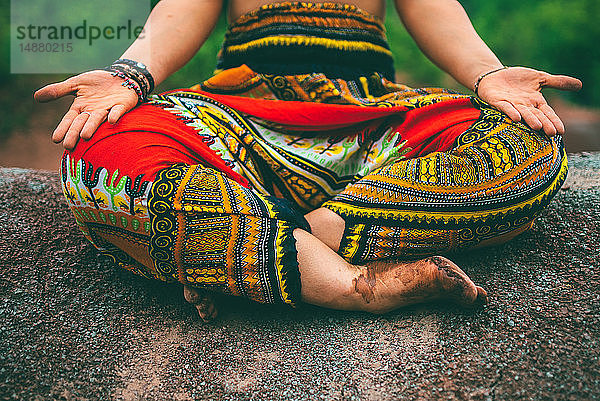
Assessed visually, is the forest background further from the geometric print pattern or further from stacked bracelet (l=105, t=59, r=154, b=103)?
the geometric print pattern

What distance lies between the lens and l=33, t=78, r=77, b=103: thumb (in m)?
1.10

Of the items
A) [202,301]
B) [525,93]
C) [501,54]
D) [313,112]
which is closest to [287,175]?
[313,112]

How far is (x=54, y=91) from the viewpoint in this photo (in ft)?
3.66

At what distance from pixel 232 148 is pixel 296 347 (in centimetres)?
45

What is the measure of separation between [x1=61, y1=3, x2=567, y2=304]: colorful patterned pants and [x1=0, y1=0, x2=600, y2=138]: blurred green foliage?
8.31 ft

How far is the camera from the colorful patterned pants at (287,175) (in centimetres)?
97

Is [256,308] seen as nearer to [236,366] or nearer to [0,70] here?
[236,366]

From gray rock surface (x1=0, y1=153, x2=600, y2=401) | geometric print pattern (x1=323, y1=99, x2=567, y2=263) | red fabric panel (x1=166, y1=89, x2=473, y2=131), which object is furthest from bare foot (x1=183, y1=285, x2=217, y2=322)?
red fabric panel (x1=166, y1=89, x2=473, y2=131)

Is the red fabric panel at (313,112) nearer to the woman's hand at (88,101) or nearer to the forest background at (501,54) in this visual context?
the woman's hand at (88,101)

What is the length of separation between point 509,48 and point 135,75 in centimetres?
355

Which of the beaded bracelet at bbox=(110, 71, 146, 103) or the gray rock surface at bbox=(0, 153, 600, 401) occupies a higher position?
the beaded bracelet at bbox=(110, 71, 146, 103)

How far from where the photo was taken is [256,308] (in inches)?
43.1

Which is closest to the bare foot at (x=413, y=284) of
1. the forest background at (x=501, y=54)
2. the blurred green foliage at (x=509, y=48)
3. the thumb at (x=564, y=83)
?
the thumb at (x=564, y=83)

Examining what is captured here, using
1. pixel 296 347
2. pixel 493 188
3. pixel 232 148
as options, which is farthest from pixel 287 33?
pixel 296 347
